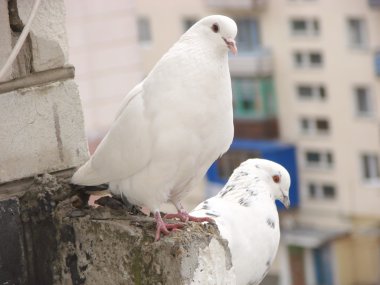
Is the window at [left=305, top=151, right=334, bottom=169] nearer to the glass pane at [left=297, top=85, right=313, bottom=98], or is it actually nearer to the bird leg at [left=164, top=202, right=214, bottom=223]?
the glass pane at [left=297, top=85, right=313, bottom=98]

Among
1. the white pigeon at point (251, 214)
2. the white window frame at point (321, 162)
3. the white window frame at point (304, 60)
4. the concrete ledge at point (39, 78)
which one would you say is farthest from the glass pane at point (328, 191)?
the concrete ledge at point (39, 78)

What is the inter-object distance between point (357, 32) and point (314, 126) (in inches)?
141

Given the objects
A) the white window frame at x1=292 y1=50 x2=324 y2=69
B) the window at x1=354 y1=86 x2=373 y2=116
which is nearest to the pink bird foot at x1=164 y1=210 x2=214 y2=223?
the window at x1=354 y1=86 x2=373 y2=116

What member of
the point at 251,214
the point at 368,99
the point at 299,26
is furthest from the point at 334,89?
the point at 251,214

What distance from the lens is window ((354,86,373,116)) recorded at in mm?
Answer: 40906

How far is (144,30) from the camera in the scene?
45.9 meters

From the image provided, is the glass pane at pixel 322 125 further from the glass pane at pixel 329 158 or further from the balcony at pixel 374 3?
the balcony at pixel 374 3

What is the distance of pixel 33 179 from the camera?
5547mm

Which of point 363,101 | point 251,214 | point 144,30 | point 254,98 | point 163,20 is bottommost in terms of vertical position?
point 363,101

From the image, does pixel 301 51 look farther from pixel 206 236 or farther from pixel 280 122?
pixel 206 236

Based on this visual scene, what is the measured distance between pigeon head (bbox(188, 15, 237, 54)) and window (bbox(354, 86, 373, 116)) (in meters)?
35.4

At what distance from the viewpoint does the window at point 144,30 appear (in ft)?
149

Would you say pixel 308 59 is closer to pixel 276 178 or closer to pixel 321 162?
pixel 321 162

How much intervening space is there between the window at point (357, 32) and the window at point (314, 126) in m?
2.87
